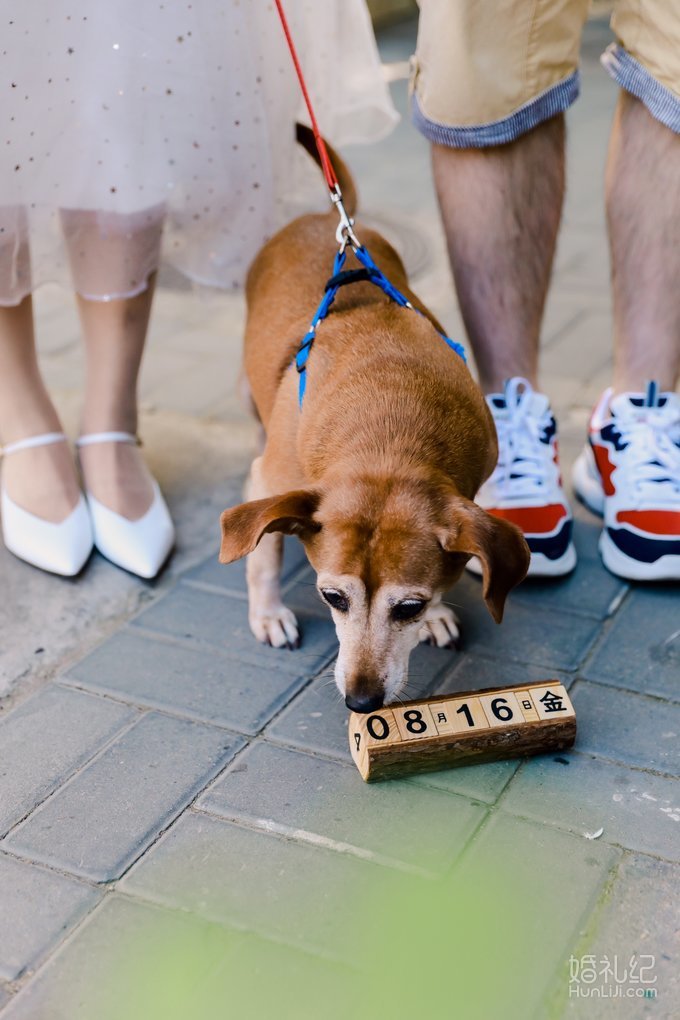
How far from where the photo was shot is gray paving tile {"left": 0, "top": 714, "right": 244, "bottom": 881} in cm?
204

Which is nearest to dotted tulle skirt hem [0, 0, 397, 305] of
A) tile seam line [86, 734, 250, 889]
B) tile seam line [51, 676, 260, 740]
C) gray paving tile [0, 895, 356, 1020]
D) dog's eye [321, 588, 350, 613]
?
tile seam line [51, 676, 260, 740]

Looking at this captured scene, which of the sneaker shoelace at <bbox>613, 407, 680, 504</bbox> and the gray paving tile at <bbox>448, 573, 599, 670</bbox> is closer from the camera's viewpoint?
the gray paving tile at <bbox>448, 573, 599, 670</bbox>

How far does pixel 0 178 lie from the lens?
2.66 m

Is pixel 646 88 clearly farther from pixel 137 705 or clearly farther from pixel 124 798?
pixel 124 798

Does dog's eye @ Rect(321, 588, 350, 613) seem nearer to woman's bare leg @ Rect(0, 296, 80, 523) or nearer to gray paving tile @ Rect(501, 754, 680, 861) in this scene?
gray paving tile @ Rect(501, 754, 680, 861)

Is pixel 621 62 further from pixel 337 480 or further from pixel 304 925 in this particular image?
pixel 304 925

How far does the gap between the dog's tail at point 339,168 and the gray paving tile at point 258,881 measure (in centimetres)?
181

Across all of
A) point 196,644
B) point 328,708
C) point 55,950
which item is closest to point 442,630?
point 328,708

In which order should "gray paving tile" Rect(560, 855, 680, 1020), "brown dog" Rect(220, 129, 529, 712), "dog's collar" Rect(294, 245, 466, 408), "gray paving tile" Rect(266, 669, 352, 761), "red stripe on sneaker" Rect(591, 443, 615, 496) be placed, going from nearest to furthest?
"gray paving tile" Rect(560, 855, 680, 1020)
"brown dog" Rect(220, 129, 529, 712)
"gray paving tile" Rect(266, 669, 352, 761)
"dog's collar" Rect(294, 245, 466, 408)
"red stripe on sneaker" Rect(591, 443, 615, 496)

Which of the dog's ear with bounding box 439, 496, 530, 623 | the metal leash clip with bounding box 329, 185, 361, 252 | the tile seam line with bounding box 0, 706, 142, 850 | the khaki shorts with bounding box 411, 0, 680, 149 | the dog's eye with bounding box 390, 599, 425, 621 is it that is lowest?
the tile seam line with bounding box 0, 706, 142, 850

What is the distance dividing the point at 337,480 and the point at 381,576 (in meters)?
0.21

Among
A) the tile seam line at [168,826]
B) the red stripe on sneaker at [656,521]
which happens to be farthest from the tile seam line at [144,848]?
the red stripe on sneaker at [656,521]

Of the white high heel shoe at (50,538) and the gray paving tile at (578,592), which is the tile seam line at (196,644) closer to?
the white high heel shoe at (50,538)

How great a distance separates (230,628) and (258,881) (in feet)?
2.86
